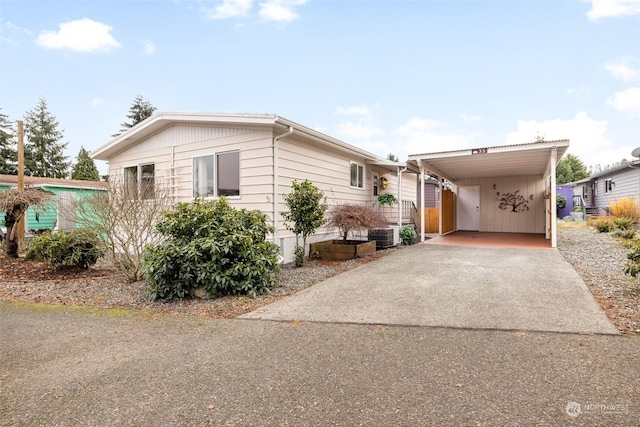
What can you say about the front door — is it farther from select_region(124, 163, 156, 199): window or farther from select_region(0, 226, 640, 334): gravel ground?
select_region(124, 163, 156, 199): window

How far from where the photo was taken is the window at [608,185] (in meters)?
20.1

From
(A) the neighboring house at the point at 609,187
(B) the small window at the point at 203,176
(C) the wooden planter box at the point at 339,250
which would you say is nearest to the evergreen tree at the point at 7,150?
(B) the small window at the point at 203,176

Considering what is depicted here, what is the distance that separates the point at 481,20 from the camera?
10258 millimetres

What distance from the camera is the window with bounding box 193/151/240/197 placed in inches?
326

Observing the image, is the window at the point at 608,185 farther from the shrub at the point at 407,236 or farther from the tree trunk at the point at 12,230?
the tree trunk at the point at 12,230

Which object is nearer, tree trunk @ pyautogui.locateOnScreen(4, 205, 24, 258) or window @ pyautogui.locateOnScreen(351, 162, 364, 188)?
tree trunk @ pyautogui.locateOnScreen(4, 205, 24, 258)

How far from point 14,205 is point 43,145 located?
3276 centimetres

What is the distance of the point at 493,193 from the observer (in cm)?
1574

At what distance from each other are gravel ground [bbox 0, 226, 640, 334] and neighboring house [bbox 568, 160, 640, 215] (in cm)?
1302

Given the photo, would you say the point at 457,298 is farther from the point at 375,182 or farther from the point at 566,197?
the point at 566,197

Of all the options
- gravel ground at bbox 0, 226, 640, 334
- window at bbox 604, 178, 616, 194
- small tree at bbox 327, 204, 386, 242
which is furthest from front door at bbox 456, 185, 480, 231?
window at bbox 604, 178, 616, 194

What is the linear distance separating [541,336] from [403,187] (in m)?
13.0

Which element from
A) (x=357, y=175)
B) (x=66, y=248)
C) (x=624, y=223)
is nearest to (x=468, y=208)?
(x=624, y=223)

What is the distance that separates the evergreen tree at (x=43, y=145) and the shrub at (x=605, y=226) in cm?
4152
